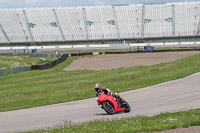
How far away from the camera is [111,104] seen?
13.9 m

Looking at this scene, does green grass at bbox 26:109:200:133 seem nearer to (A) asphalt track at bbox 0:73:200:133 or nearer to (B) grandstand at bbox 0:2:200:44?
(A) asphalt track at bbox 0:73:200:133

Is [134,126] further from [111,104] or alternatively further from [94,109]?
[94,109]

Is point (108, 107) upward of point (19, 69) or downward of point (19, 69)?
upward

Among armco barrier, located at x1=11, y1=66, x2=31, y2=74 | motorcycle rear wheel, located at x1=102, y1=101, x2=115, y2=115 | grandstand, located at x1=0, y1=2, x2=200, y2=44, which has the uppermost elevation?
grandstand, located at x1=0, y1=2, x2=200, y2=44

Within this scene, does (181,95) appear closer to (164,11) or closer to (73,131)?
(73,131)

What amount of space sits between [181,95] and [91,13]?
282 feet

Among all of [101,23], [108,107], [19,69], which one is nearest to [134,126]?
[108,107]

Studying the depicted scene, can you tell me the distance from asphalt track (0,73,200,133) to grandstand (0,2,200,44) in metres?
76.1

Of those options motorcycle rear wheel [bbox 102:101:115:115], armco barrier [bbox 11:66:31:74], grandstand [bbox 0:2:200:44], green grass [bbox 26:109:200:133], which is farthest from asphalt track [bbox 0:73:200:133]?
grandstand [bbox 0:2:200:44]

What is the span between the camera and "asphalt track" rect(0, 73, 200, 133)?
42.8 feet

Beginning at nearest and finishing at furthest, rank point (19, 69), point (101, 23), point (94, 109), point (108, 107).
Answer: point (108, 107)
point (94, 109)
point (19, 69)
point (101, 23)

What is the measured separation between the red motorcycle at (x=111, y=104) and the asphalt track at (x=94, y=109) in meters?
0.27

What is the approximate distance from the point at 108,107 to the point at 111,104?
0.58 feet

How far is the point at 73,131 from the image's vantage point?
31.8 ft
